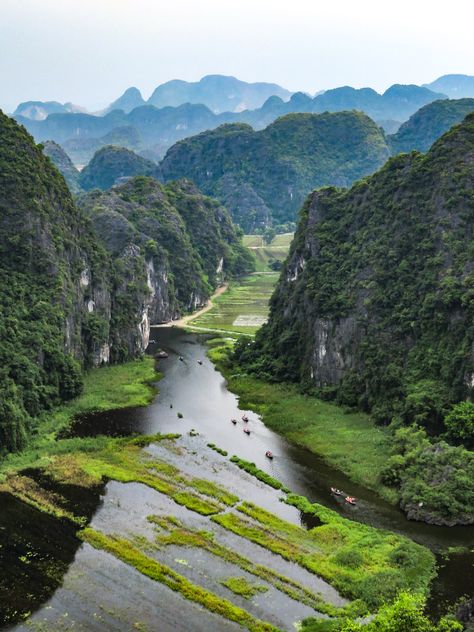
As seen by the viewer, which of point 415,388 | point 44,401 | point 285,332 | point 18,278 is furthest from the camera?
point 285,332

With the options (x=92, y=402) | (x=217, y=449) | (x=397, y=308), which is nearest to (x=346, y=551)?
(x=217, y=449)

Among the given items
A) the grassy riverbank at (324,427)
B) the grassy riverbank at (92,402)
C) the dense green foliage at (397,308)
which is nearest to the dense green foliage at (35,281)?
the grassy riverbank at (92,402)

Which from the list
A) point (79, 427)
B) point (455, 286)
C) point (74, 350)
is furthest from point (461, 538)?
point (74, 350)

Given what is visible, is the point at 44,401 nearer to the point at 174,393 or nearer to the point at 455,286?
the point at 174,393

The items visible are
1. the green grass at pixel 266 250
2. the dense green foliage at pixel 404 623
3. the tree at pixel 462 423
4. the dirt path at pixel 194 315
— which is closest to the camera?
the dense green foliage at pixel 404 623

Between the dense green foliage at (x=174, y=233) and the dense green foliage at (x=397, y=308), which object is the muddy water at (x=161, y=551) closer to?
the dense green foliage at (x=397, y=308)

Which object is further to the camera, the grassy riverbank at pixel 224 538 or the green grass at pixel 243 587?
the grassy riverbank at pixel 224 538

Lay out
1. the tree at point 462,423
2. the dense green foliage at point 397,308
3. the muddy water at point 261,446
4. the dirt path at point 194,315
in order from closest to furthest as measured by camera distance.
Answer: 1. the muddy water at point 261,446
2. the tree at point 462,423
3. the dense green foliage at point 397,308
4. the dirt path at point 194,315

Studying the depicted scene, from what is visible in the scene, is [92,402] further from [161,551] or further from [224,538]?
[161,551]
